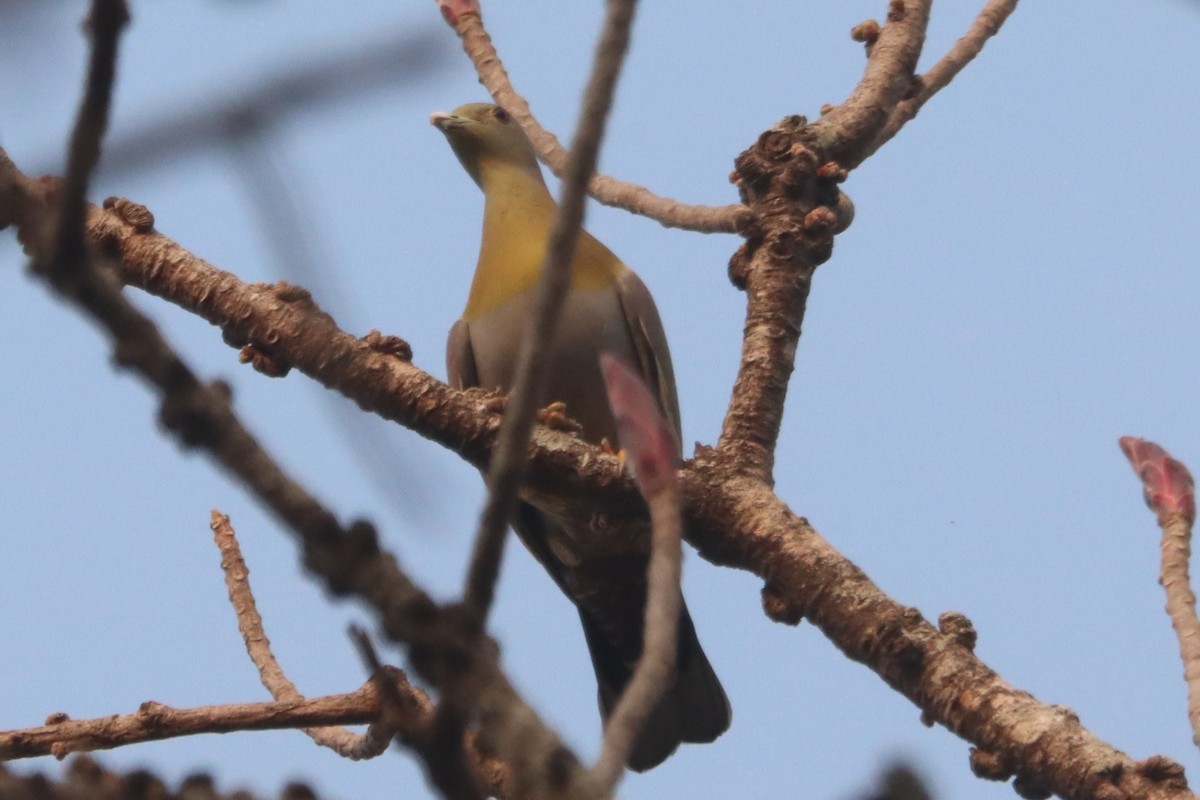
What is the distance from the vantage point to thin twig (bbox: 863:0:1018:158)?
15.9 ft

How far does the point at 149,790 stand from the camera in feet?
4.44

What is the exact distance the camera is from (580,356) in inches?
196

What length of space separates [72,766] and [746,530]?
2169 mm

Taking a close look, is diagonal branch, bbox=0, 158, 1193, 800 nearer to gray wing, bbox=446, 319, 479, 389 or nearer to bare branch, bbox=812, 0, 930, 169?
bare branch, bbox=812, 0, 930, 169

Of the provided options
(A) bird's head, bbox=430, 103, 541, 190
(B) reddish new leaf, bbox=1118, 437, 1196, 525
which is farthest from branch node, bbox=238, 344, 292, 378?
(A) bird's head, bbox=430, 103, 541, 190

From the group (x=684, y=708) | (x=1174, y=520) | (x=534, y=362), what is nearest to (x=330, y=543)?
(x=534, y=362)

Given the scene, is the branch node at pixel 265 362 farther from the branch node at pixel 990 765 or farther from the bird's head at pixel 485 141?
the bird's head at pixel 485 141

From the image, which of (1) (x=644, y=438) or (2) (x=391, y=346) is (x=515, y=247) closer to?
(2) (x=391, y=346)

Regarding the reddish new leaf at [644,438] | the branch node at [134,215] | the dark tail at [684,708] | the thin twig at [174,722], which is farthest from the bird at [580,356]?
the reddish new leaf at [644,438]

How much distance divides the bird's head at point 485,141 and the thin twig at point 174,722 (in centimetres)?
294

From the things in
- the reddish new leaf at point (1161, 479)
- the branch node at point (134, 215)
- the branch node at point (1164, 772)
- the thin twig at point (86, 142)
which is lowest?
the branch node at point (1164, 772)

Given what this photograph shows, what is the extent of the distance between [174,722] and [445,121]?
324 centimetres

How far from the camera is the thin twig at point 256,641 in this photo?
3.65 metres

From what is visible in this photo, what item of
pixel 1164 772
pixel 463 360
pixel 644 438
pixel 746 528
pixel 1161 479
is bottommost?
pixel 1164 772
